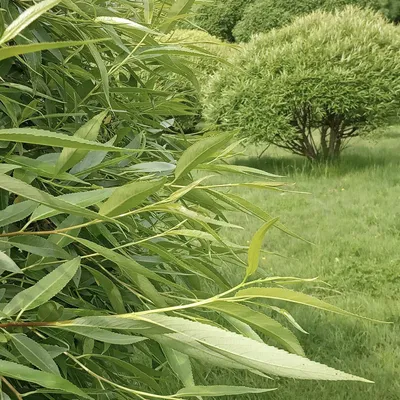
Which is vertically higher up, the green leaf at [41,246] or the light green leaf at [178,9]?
the light green leaf at [178,9]

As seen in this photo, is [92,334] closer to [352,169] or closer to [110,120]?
[110,120]

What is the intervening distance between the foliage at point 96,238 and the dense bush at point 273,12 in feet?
44.0

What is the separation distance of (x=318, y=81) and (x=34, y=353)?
21.5ft

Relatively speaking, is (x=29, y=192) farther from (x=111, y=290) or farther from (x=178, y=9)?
(x=178, y=9)

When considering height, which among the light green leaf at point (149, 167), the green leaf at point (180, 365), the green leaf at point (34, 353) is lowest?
the green leaf at point (180, 365)

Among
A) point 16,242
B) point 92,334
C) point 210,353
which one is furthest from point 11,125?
point 210,353

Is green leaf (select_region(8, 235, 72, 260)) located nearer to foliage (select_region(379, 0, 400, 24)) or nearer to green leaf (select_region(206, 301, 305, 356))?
green leaf (select_region(206, 301, 305, 356))

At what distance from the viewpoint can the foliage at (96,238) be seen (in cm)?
57

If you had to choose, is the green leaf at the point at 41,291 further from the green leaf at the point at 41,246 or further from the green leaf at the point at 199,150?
the green leaf at the point at 199,150

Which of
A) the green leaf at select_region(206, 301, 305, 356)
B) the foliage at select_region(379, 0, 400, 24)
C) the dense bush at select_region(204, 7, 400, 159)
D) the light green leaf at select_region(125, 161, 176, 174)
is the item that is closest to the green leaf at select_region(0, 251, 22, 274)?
the green leaf at select_region(206, 301, 305, 356)

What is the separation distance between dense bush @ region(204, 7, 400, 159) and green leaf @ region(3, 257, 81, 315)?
6118mm

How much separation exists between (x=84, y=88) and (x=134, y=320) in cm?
51

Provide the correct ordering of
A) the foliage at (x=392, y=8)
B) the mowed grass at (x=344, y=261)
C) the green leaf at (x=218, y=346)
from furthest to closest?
the foliage at (x=392, y=8)
the mowed grass at (x=344, y=261)
the green leaf at (x=218, y=346)

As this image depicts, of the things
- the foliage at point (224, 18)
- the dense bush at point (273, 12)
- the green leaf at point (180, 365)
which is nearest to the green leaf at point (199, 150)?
the green leaf at point (180, 365)
